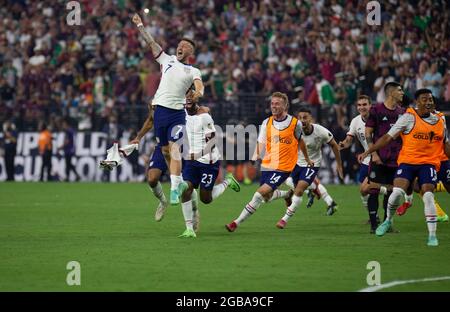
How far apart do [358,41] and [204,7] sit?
7.05 metres

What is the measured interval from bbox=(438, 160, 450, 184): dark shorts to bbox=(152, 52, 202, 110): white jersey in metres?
4.24

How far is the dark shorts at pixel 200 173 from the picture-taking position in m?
15.5

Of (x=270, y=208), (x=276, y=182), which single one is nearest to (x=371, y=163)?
(x=276, y=182)

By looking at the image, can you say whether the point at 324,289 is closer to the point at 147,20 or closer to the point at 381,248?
the point at 381,248

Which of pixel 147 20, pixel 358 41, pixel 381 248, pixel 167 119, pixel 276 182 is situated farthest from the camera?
pixel 147 20

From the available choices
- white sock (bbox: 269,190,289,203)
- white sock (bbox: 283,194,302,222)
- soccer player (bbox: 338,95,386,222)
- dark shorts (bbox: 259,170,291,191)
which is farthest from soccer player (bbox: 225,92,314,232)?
white sock (bbox: 269,190,289,203)

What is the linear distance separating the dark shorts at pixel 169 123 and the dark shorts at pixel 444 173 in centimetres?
427

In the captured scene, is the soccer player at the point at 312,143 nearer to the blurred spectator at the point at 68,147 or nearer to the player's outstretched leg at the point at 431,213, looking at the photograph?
the player's outstretched leg at the point at 431,213

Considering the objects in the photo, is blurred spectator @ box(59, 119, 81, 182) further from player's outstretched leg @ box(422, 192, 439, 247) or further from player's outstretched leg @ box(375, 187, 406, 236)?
player's outstretched leg @ box(422, 192, 439, 247)

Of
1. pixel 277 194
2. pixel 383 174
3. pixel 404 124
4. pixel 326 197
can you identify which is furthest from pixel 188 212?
pixel 326 197

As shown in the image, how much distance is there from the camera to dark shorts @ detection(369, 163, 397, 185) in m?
15.5

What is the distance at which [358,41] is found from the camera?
29719 mm

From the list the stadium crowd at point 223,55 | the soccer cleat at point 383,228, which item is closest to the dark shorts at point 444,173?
the soccer cleat at point 383,228

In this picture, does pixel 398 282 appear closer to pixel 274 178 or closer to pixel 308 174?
pixel 274 178
